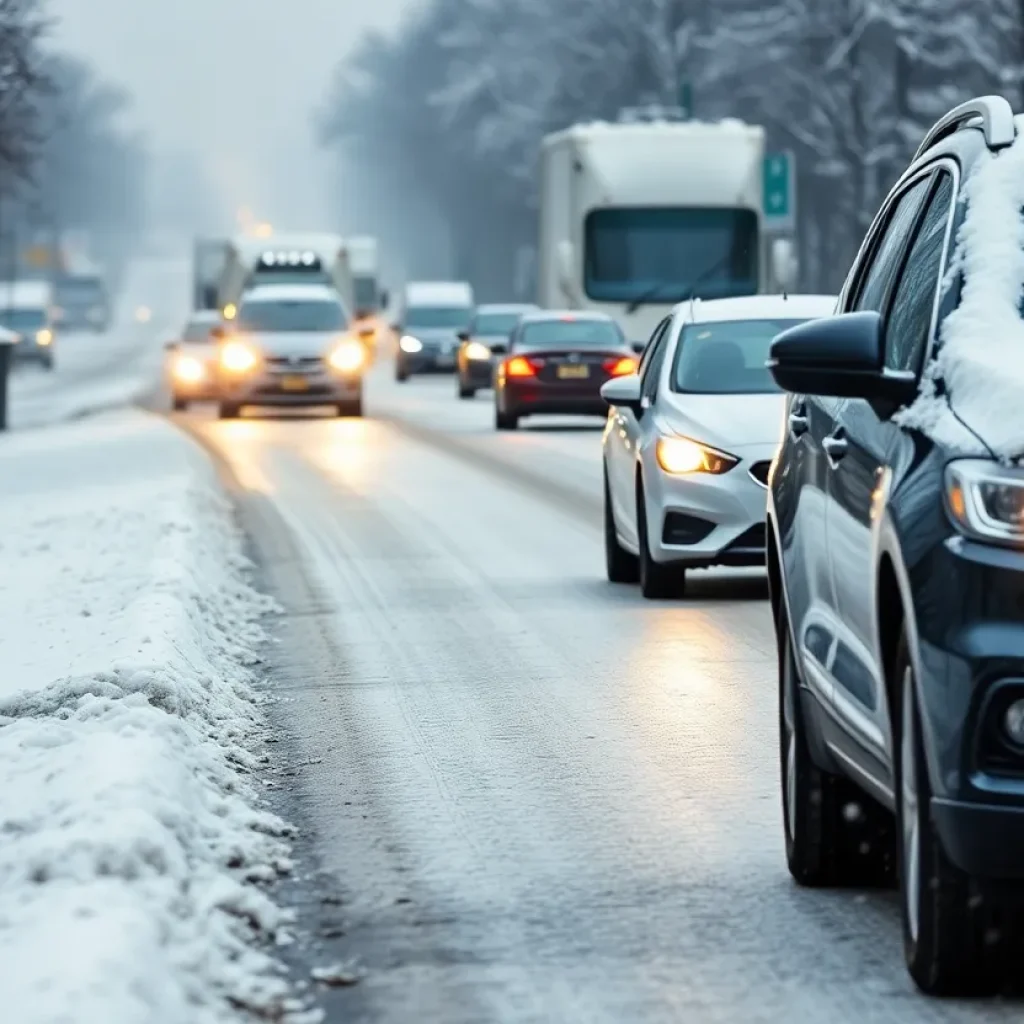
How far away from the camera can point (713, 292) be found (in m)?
39.8

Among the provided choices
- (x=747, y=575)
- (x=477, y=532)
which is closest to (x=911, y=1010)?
(x=747, y=575)

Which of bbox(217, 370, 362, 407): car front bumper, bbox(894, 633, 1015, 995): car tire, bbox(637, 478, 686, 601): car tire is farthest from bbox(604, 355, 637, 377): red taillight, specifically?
bbox(894, 633, 1015, 995): car tire

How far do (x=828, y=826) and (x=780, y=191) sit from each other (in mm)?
41023

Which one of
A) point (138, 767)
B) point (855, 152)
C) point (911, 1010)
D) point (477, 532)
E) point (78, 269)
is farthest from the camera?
point (78, 269)

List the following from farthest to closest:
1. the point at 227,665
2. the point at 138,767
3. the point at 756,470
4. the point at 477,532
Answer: the point at 477,532 → the point at 756,470 → the point at 227,665 → the point at 138,767

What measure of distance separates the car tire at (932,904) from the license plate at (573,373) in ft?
99.6

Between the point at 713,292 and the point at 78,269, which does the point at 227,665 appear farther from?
the point at 78,269

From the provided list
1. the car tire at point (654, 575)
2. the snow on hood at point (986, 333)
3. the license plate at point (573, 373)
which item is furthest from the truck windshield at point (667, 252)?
the snow on hood at point (986, 333)

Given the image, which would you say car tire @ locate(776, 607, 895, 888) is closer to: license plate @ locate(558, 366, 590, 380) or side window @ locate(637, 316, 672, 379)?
side window @ locate(637, 316, 672, 379)

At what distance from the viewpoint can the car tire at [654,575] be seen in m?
15.7

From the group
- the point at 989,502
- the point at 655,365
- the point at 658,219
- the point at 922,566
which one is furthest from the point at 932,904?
the point at 658,219

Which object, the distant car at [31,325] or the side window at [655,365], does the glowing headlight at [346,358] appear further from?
the distant car at [31,325]

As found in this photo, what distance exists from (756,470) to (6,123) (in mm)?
29265

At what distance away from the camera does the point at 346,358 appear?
4150 cm
